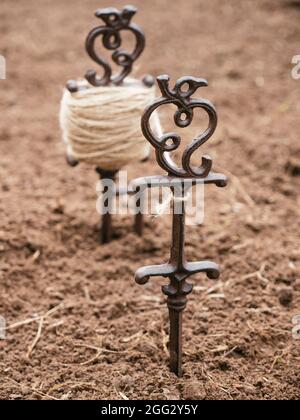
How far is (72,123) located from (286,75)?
6.78 ft

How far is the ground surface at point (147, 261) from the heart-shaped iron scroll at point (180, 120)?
0.54 metres

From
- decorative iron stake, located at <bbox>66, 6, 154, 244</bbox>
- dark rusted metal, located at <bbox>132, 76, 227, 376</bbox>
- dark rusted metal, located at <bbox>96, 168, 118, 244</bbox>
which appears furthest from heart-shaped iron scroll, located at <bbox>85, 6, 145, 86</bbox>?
dark rusted metal, located at <bbox>132, 76, 227, 376</bbox>

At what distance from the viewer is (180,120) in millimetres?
1560

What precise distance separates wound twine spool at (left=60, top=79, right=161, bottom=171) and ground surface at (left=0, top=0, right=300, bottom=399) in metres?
0.40

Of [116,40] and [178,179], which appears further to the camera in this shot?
[116,40]

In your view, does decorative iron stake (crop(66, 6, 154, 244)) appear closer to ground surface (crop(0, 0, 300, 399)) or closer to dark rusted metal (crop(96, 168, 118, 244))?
dark rusted metal (crop(96, 168, 118, 244))

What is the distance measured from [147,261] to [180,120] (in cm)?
85

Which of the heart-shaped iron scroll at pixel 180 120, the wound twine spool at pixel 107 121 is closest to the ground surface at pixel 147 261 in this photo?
the wound twine spool at pixel 107 121

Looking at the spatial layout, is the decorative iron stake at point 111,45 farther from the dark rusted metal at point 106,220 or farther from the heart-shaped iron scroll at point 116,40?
the dark rusted metal at point 106,220

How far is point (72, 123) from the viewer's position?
208 centimetres

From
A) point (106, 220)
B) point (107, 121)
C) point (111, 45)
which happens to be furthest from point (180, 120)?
point (106, 220)

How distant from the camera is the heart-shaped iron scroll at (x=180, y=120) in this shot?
5.01 feet

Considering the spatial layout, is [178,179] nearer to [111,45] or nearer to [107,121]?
[107,121]

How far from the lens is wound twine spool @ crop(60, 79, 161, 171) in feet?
6.66
